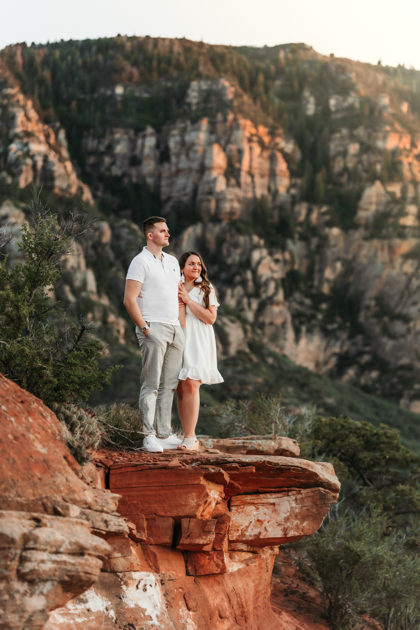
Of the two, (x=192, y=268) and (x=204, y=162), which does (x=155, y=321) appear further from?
(x=204, y=162)

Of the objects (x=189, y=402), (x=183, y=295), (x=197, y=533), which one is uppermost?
(x=183, y=295)

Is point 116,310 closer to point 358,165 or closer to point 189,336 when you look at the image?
point 358,165

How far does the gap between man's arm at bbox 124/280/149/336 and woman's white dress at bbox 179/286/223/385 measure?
0.73 meters

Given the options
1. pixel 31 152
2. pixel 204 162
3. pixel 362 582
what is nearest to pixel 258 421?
pixel 362 582

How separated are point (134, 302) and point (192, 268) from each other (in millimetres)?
1030

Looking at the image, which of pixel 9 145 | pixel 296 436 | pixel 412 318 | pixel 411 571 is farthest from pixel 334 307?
pixel 411 571

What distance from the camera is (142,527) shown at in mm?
7469

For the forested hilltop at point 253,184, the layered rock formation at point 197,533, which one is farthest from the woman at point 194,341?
the forested hilltop at point 253,184

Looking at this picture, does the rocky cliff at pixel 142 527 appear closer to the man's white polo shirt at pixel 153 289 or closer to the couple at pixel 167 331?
the couple at pixel 167 331

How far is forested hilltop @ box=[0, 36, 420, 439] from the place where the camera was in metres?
64.1

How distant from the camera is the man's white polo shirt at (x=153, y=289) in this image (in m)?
7.51

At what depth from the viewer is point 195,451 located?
7977 mm

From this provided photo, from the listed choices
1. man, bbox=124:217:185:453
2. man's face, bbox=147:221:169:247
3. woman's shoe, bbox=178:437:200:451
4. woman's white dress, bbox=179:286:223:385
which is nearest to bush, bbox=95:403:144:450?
man, bbox=124:217:185:453

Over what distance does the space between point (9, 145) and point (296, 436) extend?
53786mm
